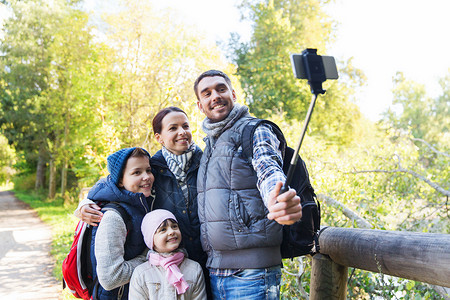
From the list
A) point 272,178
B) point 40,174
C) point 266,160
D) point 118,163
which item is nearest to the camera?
point 272,178

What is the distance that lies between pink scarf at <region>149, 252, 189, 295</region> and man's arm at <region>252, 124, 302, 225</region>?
791 millimetres

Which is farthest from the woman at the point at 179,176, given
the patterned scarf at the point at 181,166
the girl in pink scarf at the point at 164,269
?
the girl in pink scarf at the point at 164,269

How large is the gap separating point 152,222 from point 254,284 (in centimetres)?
72

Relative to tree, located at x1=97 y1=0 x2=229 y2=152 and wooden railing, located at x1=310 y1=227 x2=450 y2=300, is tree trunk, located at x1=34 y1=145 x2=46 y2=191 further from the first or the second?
wooden railing, located at x1=310 y1=227 x2=450 y2=300

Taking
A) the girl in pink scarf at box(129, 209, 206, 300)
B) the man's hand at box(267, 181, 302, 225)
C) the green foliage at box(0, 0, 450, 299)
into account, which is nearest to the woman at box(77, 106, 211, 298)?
the girl in pink scarf at box(129, 209, 206, 300)

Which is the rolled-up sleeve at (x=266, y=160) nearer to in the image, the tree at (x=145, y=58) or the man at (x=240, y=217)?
the man at (x=240, y=217)

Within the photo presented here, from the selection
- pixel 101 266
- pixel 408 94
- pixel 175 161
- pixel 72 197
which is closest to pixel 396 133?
pixel 175 161

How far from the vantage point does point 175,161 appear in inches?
107

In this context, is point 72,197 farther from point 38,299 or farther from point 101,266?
point 101,266

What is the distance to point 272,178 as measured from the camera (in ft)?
6.11

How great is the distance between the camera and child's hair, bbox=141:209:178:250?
2402 mm

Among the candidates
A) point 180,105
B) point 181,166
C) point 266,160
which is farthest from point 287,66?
point 266,160

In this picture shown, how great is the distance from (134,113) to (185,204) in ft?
33.0

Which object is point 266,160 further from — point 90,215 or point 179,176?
point 90,215
